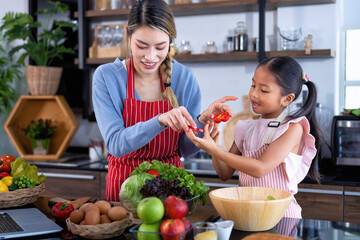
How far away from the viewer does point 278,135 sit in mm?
1911

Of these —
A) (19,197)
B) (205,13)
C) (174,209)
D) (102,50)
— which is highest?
(205,13)

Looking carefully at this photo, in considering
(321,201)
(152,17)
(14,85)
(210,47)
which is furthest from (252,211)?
(14,85)

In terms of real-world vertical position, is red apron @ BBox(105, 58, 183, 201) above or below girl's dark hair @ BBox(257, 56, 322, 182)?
below

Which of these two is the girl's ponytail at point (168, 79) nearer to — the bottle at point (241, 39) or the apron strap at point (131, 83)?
the apron strap at point (131, 83)

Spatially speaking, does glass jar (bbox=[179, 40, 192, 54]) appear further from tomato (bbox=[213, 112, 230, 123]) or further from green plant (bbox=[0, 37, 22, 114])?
tomato (bbox=[213, 112, 230, 123])

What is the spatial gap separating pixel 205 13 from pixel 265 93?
6.86 ft

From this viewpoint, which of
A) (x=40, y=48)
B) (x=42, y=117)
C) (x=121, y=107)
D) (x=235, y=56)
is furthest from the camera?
(x=42, y=117)

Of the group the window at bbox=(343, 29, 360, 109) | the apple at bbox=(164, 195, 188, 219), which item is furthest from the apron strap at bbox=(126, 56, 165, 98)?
the window at bbox=(343, 29, 360, 109)

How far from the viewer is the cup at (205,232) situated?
4.07 feet

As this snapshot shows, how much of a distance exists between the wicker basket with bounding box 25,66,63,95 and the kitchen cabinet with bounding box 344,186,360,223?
106 inches

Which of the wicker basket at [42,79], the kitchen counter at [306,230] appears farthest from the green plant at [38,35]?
the kitchen counter at [306,230]

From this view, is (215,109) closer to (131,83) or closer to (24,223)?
(131,83)

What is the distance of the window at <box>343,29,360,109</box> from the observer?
3549mm

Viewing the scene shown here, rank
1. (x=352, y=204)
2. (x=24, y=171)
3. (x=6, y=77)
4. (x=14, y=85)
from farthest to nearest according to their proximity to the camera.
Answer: (x=14, y=85) → (x=6, y=77) → (x=352, y=204) → (x=24, y=171)
